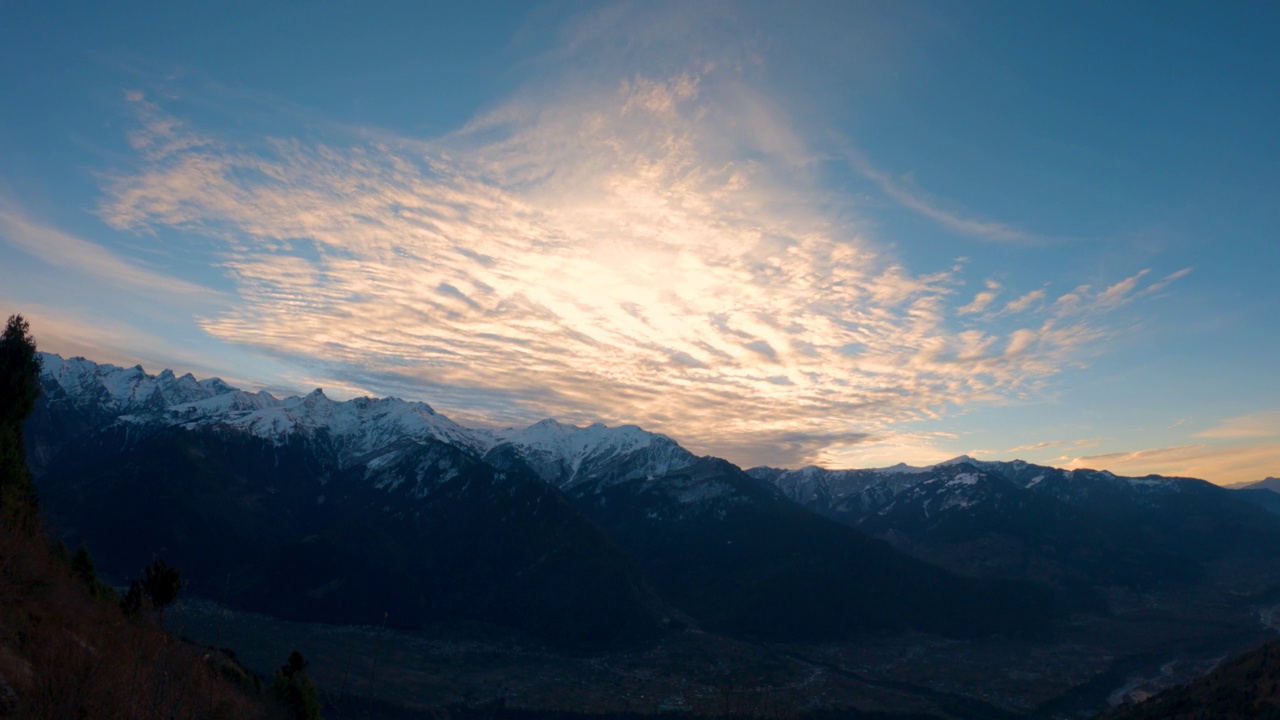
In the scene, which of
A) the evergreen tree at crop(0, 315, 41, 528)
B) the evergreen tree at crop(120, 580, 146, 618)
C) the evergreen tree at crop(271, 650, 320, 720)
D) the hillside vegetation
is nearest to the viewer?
the hillside vegetation

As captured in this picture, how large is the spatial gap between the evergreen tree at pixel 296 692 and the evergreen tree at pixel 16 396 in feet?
67.6

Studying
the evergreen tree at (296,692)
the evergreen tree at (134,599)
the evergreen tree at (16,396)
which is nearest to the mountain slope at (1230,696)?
the evergreen tree at (296,692)

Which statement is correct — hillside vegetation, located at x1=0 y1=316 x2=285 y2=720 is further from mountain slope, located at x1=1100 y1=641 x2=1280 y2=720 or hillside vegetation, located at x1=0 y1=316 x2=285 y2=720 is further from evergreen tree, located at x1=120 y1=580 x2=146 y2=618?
mountain slope, located at x1=1100 y1=641 x2=1280 y2=720

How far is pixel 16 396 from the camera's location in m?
43.4

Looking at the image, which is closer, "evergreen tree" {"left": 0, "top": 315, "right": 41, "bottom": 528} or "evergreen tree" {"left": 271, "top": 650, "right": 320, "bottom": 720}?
"evergreen tree" {"left": 0, "top": 315, "right": 41, "bottom": 528}

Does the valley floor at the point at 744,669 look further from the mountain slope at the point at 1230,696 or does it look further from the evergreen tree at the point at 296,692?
the evergreen tree at the point at 296,692

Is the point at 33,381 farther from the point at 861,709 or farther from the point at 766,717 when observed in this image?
the point at 861,709

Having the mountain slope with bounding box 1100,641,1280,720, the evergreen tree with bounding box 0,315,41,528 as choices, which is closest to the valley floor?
the mountain slope with bounding box 1100,641,1280,720

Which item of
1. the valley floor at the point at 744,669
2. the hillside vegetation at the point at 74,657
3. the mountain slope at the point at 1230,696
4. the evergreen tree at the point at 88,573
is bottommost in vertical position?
the valley floor at the point at 744,669

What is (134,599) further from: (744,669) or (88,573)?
(744,669)

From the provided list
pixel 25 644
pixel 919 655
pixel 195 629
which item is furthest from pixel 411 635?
pixel 25 644

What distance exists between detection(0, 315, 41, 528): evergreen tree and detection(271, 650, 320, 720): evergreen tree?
2062cm

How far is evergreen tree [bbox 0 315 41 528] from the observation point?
135 feet

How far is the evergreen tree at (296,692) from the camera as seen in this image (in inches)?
1855
